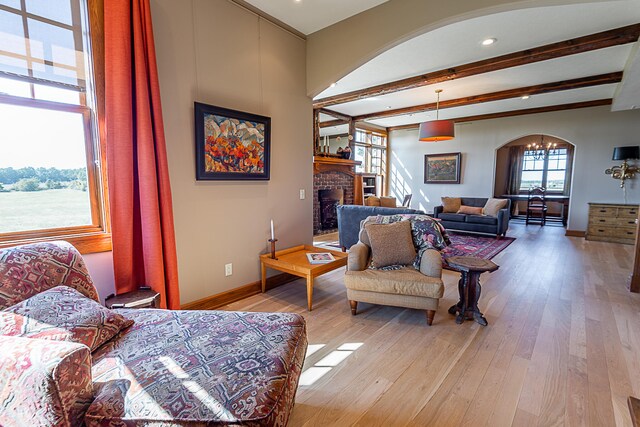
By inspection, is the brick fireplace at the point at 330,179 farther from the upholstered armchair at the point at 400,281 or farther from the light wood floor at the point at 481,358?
the upholstered armchair at the point at 400,281

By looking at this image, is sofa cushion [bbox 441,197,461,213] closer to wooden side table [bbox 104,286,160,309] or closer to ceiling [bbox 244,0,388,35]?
ceiling [bbox 244,0,388,35]

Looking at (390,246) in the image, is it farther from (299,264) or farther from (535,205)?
(535,205)

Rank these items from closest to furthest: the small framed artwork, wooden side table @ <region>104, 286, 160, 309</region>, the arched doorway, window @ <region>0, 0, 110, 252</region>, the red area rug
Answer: window @ <region>0, 0, 110, 252</region> < wooden side table @ <region>104, 286, 160, 309</region> < the red area rug < the small framed artwork < the arched doorway

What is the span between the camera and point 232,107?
277 centimetres

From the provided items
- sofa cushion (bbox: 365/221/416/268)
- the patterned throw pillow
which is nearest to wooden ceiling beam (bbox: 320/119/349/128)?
sofa cushion (bbox: 365/221/416/268)

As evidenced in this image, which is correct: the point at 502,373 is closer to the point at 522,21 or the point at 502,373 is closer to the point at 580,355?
the point at 580,355

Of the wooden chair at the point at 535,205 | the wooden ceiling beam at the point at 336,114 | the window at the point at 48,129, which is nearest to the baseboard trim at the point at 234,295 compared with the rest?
the window at the point at 48,129

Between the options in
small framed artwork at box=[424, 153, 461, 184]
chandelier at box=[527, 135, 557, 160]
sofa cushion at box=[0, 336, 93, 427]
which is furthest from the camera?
chandelier at box=[527, 135, 557, 160]

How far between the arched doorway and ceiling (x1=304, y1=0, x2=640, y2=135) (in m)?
3.17

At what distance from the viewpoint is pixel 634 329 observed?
2.40 meters

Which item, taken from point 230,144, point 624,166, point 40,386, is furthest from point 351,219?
point 624,166

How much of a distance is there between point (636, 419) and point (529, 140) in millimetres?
10553

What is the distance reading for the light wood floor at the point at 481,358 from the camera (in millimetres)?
1573

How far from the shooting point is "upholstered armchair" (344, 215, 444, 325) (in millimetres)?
2418
